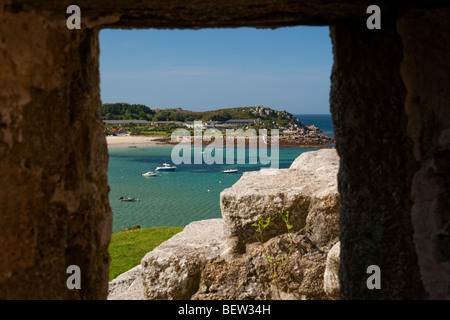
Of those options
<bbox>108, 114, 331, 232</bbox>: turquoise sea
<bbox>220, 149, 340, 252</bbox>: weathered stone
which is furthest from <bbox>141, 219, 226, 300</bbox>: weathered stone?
<bbox>108, 114, 331, 232</bbox>: turquoise sea

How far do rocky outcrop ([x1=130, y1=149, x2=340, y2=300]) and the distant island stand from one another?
42.7m

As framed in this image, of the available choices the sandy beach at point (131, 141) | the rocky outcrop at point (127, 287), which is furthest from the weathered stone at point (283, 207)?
the sandy beach at point (131, 141)

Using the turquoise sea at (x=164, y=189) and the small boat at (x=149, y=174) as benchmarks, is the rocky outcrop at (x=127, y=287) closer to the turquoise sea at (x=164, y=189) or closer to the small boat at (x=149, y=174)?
the turquoise sea at (x=164, y=189)

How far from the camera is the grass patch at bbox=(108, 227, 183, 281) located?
10086 mm

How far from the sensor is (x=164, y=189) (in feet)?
103

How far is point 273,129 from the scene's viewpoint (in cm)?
5341

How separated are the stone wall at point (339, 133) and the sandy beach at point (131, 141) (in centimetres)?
5741

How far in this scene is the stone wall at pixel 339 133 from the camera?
157 cm

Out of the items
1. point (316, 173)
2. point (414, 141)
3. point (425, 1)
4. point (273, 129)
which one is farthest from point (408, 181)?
point (273, 129)

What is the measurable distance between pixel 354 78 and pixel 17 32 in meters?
1.42

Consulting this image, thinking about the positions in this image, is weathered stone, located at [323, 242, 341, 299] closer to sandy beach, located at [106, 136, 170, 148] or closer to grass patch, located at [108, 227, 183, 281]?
grass patch, located at [108, 227, 183, 281]

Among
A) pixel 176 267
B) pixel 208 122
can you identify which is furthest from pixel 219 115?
pixel 176 267

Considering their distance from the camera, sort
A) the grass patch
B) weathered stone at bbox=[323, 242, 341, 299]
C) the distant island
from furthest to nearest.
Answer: the distant island, the grass patch, weathered stone at bbox=[323, 242, 341, 299]

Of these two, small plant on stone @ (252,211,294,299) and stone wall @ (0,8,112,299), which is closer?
stone wall @ (0,8,112,299)
